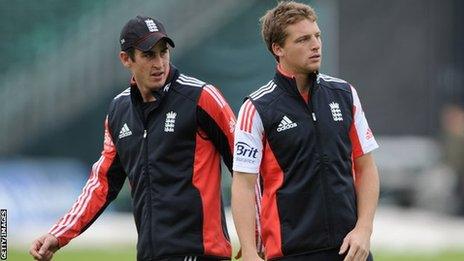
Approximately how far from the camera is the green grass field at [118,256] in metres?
14.5

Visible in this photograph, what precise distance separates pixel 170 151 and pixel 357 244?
3.68 ft

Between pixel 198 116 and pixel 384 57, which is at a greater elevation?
pixel 384 57

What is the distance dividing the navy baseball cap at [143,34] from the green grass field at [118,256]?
7812 millimetres

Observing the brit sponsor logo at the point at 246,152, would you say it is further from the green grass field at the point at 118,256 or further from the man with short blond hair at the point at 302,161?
the green grass field at the point at 118,256

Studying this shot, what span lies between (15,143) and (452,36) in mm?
8233

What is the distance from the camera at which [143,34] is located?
21.2 ft

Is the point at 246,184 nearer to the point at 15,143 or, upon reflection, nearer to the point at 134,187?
the point at 134,187

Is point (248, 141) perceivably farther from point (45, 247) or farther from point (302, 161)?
point (45, 247)

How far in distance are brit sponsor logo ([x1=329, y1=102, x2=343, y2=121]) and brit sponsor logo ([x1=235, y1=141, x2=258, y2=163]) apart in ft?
1.32

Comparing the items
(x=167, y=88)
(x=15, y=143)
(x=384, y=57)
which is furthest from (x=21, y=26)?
(x=167, y=88)

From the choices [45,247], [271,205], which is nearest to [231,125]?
[271,205]

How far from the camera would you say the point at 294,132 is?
6.00 metres

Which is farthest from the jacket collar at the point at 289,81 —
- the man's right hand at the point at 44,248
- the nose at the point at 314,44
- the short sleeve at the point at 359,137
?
the man's right hand at the point at 44,248
